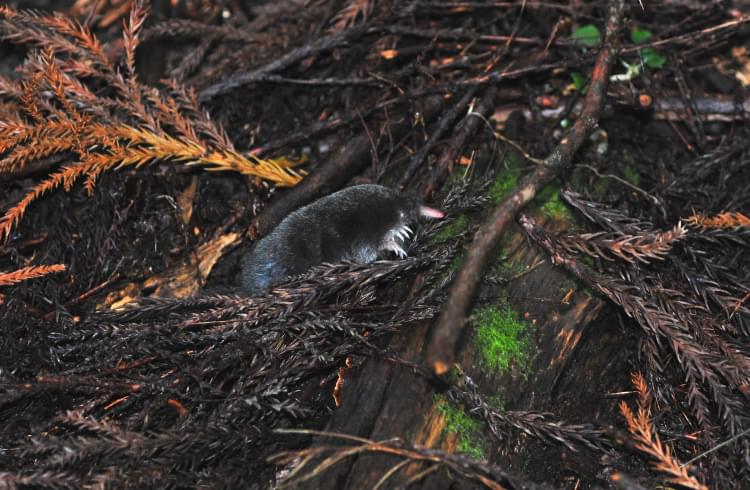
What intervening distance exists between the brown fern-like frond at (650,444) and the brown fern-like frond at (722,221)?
2.37 ft

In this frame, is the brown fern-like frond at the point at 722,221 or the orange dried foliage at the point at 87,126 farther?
the orange dried foliage at the point at 87,126

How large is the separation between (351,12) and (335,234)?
1.57 m

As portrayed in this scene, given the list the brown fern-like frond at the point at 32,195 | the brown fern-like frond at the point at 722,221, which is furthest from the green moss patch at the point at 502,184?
the brown fern-like frond at the point at 32,195

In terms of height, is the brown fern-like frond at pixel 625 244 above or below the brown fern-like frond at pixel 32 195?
below

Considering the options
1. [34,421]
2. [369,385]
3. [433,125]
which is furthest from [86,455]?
[433,125]

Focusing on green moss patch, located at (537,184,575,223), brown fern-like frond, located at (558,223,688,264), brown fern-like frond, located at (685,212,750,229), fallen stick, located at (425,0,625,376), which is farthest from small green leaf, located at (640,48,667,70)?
brown fern-like frond, located at (558,223,688,264)

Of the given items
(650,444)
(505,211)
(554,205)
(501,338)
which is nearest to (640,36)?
(554,205)

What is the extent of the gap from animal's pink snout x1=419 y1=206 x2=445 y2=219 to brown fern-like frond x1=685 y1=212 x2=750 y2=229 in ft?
3.52

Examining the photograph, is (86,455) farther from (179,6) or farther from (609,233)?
(179,6)

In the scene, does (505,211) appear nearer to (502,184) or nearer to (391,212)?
(391,212)

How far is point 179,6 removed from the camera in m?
4.80

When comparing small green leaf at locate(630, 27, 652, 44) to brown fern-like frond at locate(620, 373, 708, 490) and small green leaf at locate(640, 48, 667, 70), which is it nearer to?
small green leaf at locate(640, 48, 667, 70)

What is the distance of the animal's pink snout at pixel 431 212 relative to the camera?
A: 308 cm

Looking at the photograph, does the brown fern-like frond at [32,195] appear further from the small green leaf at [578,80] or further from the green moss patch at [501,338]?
the small green leaf at [578,80]
